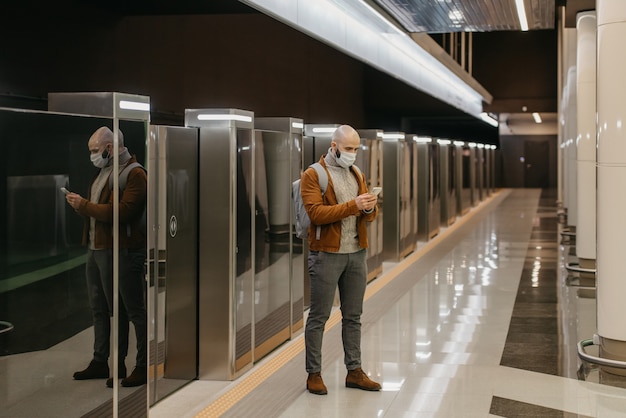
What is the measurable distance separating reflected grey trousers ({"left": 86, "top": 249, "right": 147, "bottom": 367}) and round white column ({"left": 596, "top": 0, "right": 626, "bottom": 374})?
3692 mm

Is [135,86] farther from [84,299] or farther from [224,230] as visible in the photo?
[84,299]

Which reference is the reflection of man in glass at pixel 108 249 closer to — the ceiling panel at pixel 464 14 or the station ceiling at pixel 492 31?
the station ceiling at pixel 492 31

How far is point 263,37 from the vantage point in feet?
34.7

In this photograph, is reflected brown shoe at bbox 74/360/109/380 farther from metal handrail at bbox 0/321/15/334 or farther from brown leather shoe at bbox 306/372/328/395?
brown leather shoe at bbox 306/372/328/395

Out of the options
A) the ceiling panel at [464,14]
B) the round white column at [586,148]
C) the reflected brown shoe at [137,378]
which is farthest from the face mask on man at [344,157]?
the round white column at [586,148]

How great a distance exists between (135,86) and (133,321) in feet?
10.2

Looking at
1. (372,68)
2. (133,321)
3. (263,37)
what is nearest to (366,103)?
(372,68)

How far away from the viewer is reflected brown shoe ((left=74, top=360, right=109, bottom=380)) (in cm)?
434

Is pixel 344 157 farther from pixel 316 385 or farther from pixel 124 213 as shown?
pixel 124 213

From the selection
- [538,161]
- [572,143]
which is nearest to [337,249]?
[572,143]

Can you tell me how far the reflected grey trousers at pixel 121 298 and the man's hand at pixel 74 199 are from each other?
0.82 ft

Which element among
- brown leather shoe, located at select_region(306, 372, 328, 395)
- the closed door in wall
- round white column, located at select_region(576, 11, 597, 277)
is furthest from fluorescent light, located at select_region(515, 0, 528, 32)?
the closed door in wall

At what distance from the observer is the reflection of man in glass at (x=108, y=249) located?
432 centimetres

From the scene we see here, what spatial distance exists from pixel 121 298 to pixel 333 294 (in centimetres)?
182
